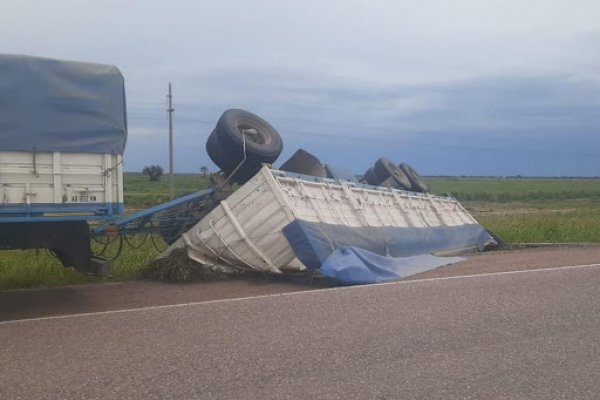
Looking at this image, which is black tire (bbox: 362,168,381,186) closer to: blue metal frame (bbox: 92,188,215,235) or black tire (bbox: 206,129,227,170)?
black tire (bbox: 206,129,227,170)

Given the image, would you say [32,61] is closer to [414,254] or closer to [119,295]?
[119,295]

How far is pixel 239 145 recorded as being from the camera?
580 inches

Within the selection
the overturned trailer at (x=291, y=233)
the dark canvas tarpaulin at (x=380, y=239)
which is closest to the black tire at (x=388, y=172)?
the dark canvas tarpaulin at (x=380, y=239)

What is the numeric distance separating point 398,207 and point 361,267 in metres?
5.66

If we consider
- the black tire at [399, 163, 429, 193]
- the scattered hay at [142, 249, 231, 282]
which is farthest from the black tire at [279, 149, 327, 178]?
the black tire at [399, 163, 429, 193]

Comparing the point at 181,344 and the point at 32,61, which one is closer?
the point at 181,344

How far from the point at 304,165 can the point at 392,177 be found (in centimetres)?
531

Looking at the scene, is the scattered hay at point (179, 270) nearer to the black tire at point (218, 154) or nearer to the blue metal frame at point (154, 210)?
the blue metal frame at point (154, 210)

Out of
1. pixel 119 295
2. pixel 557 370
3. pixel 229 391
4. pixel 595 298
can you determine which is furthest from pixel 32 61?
pixel 595 298

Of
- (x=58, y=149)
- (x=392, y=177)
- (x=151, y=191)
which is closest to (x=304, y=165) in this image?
(x=392, y=177)

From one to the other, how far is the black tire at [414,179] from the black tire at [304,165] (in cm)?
608

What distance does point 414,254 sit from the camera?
1728cm

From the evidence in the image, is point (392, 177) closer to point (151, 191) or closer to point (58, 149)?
point (58, 149)

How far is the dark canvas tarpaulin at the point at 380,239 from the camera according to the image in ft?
43.0
